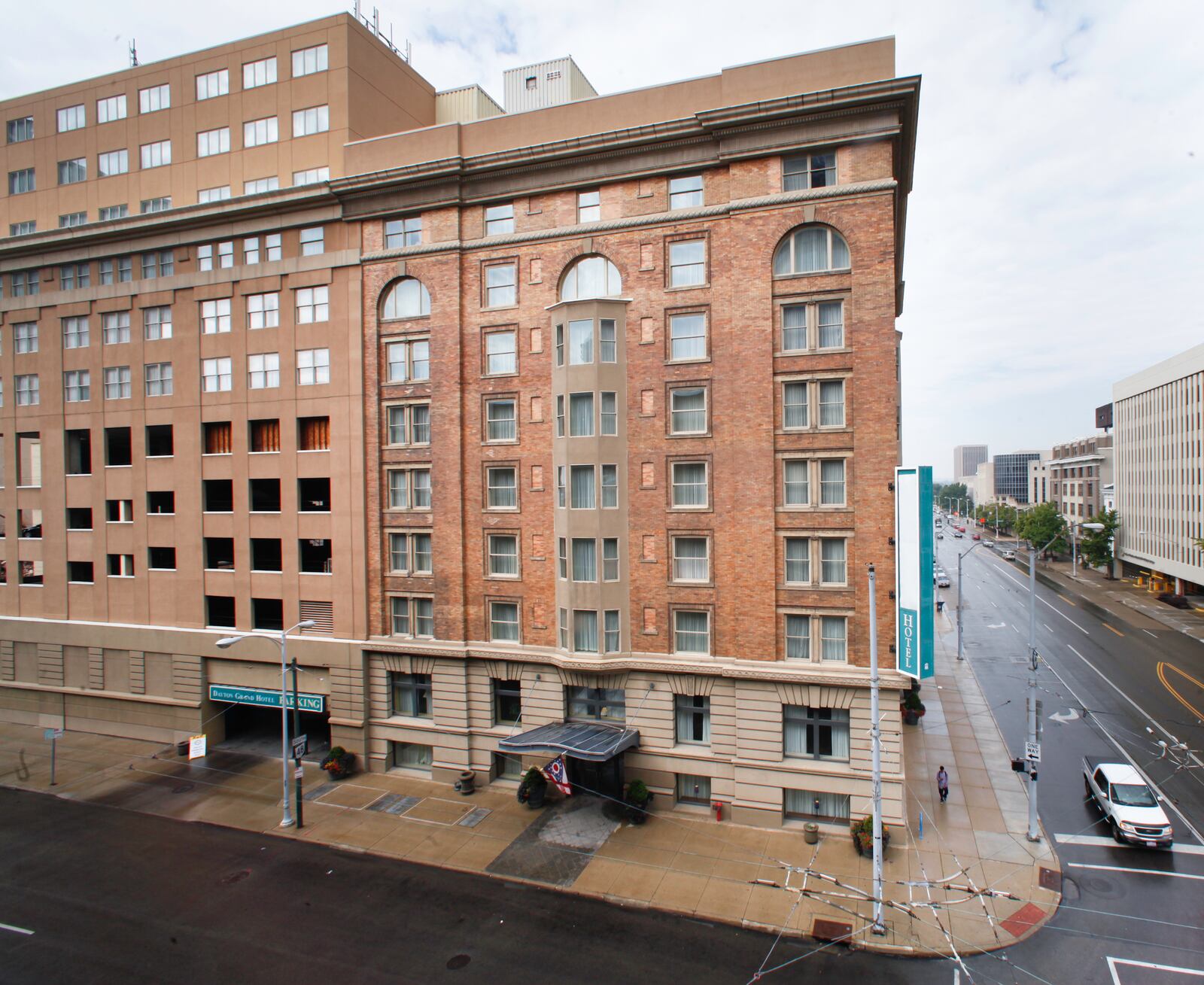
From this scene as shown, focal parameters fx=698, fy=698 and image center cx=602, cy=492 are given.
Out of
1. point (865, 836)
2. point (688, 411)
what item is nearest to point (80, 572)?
point (688, 411)

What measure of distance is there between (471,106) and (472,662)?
26.9 m

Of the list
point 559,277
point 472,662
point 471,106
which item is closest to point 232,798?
point 472,662

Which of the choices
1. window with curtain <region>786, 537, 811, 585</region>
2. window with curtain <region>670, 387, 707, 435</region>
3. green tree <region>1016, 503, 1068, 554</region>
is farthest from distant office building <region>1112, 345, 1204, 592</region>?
window with curtain <region>670, 387, 707, 435</region>

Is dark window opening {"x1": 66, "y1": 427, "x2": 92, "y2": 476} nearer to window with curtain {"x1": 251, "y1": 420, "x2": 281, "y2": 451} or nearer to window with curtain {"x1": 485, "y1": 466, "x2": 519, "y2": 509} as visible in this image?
window with curtain {"x1": 251, "y1": 420, "x2": 281, "y2": 451}

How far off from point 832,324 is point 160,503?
105 ft

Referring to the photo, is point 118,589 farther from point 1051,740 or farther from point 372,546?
point 1051,740

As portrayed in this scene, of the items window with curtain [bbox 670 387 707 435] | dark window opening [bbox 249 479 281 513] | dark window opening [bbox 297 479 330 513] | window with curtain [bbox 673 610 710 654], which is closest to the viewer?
window with curtain [bbox 670 387 707 435]

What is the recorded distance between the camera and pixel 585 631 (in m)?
26.7

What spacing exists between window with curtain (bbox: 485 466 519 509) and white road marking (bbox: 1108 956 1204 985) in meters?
22.3

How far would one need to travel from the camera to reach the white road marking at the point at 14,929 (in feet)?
63.8

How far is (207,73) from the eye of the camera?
1332 inches

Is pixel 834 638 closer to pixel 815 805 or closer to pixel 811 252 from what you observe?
Answer: pixel 815 805

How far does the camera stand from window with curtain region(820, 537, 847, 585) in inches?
946

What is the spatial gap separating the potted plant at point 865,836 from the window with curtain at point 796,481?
10.5 metres
